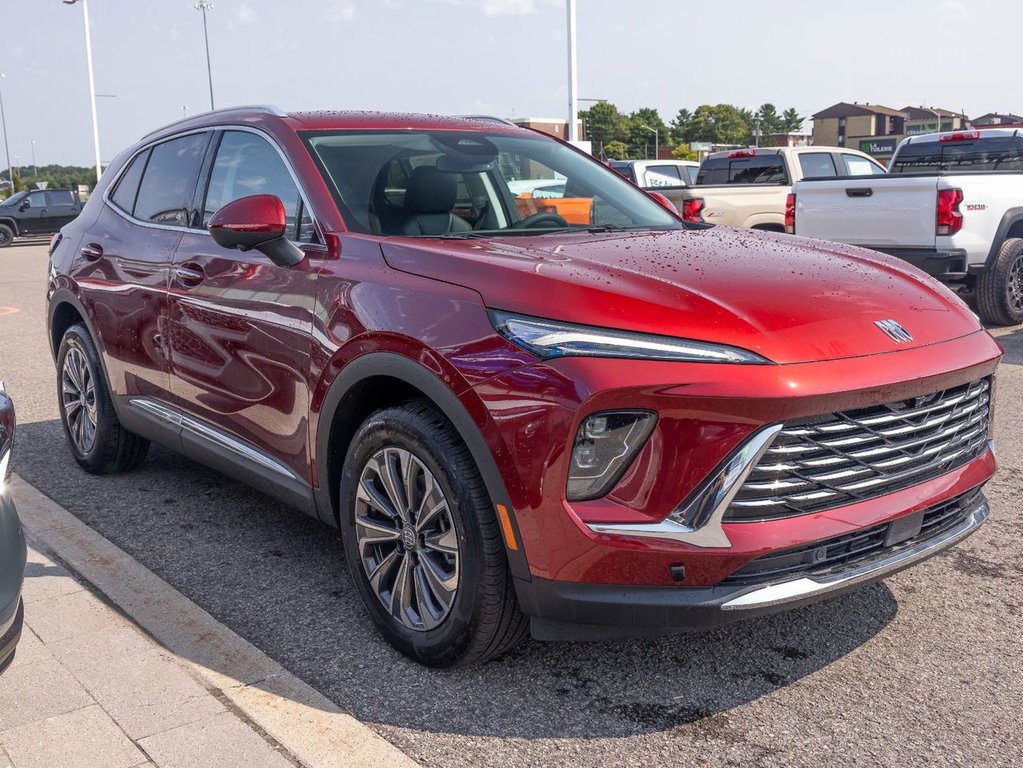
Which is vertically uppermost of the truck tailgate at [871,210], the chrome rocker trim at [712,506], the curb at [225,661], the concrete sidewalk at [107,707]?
the truck tailgate at [871,210]

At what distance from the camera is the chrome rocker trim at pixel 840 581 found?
2.75 meters

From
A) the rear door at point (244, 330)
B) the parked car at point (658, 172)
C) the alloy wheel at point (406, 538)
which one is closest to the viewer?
the alloy wheel at point (406, 538)

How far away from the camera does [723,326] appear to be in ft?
9.32

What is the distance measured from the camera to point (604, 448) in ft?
8.98

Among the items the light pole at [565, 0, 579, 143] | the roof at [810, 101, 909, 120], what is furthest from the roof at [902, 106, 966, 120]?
the light pole at [565, 0, 579, 143]

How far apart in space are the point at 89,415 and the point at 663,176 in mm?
16707

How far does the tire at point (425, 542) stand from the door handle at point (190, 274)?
4.33 feet

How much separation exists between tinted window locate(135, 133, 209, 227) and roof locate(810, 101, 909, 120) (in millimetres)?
120942

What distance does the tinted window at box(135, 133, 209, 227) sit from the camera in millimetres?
4789

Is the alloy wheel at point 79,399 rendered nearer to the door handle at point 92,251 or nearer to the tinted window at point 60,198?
the door handle at point 92,251

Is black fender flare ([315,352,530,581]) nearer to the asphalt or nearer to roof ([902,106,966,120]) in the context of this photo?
the asphalt

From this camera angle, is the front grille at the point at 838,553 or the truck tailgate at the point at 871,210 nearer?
the front grille at the point at 838,553

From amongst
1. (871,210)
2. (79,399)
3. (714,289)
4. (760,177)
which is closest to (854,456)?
(714,289)

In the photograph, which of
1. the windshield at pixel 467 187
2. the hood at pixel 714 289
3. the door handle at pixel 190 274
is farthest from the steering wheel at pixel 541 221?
the door handle at pixel 190 274
